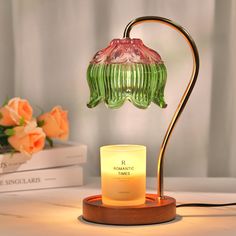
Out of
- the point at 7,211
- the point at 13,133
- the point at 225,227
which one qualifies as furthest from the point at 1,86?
the point at 225,227

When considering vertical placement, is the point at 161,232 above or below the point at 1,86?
below

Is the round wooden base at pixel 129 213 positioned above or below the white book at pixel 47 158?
below

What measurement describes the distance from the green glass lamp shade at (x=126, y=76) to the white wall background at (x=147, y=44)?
1.79 feet

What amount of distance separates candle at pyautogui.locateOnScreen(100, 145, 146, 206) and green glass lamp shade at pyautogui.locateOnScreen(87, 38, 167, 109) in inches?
4.4

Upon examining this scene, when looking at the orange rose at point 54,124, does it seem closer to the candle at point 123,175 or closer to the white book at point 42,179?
the white book at point 42,179

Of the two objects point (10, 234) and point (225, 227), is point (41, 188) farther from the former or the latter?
point (225, 227)

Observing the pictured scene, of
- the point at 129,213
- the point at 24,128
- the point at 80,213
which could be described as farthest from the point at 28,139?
the point at 129,213

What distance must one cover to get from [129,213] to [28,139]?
1.41 ft

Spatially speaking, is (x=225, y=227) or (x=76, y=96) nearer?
(x=225, y=227)

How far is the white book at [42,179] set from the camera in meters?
1.67

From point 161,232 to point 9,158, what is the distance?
21.2 inches

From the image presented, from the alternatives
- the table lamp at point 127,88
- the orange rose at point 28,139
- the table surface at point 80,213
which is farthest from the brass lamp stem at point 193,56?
the orange rose at point 28,139

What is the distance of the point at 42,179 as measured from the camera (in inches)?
67.3

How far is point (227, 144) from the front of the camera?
1.88m
